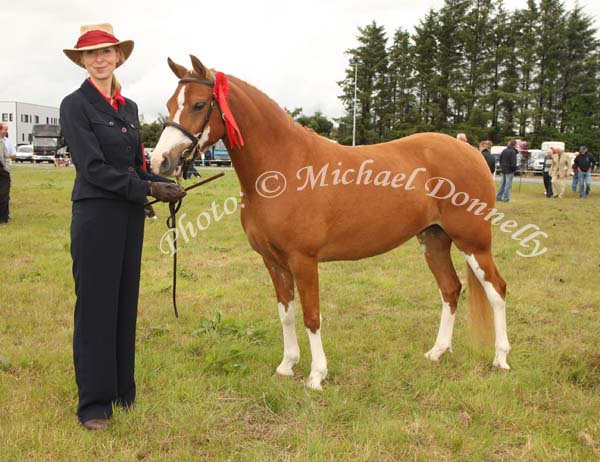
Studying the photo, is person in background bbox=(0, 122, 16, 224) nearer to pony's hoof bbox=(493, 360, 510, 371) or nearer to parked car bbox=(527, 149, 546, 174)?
pony's hoof bbox=(493, 360, 510, 371)

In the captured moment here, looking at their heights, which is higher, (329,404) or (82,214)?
(82,214)

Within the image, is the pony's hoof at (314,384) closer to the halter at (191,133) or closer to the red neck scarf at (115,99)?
the halter at (191,133)

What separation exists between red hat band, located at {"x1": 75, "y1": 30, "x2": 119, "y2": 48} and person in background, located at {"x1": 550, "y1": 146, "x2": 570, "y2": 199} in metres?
17.6

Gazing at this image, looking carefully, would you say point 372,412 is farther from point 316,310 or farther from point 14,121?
point 14,121

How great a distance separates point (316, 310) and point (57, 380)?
6.64 feet

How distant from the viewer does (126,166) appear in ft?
10.3

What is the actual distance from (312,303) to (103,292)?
1467 mm

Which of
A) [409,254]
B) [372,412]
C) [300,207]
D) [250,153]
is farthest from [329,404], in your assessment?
[409,254]

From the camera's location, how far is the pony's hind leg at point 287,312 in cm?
401

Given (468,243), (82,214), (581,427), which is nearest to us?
(82,214)

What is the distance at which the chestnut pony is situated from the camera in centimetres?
331

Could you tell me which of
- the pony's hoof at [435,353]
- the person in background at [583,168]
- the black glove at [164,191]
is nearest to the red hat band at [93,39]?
the black glove at [164,191]

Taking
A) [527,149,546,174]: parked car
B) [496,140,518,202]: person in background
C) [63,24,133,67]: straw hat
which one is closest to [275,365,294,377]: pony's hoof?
[63,24,133,67]: straw hat

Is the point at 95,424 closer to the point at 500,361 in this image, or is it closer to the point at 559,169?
the point at 500,361
